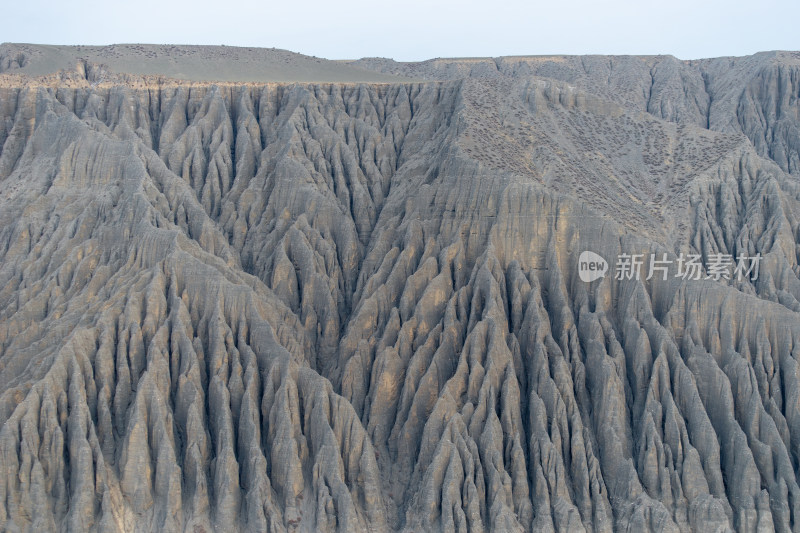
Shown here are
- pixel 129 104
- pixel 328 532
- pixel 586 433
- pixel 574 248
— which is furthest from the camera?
pixel 129 104

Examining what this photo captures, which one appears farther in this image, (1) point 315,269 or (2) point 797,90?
(2) point 797,90

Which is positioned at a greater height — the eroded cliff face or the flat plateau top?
the flat plateau top

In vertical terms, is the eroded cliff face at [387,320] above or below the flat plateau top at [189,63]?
below

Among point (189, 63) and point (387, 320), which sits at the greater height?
point (189, 63)

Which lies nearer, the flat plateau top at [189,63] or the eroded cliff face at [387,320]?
the eroded cliff face at [387,320]

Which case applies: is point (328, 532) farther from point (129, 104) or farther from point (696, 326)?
point (129, 104)

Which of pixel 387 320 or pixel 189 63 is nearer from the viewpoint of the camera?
pixel 387 320

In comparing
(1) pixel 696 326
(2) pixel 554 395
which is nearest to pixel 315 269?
(2) pixel 554 395

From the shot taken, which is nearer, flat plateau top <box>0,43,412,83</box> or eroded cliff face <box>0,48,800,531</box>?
eroded cliff face <box>0,48,800,531</box>
